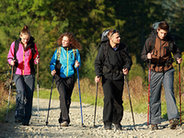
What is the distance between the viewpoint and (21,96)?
936 centimetres

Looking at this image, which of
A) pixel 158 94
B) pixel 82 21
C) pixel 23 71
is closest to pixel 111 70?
pixel 158 94

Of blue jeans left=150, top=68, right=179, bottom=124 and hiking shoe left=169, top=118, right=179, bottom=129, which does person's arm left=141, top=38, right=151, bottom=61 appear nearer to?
blue jeans left=150, top=68, right=179, bottom=124

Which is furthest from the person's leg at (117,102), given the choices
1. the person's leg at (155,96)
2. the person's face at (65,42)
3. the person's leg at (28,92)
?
the person's leg at (28,92)

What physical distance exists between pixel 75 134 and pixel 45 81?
61.4ft

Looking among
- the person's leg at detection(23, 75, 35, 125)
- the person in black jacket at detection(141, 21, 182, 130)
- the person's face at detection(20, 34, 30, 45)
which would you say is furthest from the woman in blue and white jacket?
the person in black jacket at detection(141, 21, 182, 130)

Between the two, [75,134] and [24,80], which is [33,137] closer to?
[75,134]

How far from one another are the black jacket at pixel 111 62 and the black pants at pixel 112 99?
13 centimetres

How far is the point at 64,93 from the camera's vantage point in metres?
9.51

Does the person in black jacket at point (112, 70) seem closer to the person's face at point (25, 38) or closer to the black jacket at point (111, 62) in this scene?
the black jacket at point (111, 62)

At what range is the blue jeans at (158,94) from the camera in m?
8.80

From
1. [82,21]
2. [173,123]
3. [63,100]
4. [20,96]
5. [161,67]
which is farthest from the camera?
[82,21]

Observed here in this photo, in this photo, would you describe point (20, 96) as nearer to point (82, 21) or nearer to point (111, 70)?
point (111, 70)

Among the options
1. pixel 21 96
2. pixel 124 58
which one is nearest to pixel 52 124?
pixel 21 96

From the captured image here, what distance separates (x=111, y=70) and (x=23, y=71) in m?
1.98
